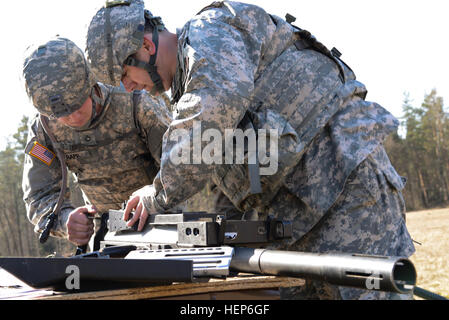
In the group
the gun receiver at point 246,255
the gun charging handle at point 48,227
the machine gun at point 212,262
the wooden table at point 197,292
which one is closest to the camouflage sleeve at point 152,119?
the gun charging handle at point 48,227

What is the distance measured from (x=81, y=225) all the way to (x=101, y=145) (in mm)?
927

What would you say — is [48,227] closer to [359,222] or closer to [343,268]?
[359,222]

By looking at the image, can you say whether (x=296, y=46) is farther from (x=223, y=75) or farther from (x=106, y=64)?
(x=106, y=64)

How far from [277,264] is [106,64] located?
1.83 metres

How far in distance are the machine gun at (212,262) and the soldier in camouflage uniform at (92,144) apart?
1908mm

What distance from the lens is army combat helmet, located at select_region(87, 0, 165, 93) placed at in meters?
2.88

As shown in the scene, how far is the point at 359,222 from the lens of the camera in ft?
8.84

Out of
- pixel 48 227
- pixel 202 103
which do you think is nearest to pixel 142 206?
pixel 202 103

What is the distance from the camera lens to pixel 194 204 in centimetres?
3391

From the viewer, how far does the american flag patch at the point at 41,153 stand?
13.6 feet

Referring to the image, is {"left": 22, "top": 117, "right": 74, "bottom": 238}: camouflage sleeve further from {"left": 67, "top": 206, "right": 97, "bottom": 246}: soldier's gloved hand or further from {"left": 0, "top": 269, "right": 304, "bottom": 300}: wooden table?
{"left": 0, "top": 269, "right": 304, "bottom": 300}: wooden table

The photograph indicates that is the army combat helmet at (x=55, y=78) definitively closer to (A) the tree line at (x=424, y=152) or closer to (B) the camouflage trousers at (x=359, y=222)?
(B) the camouflage trousers at (x=359, y=222)
